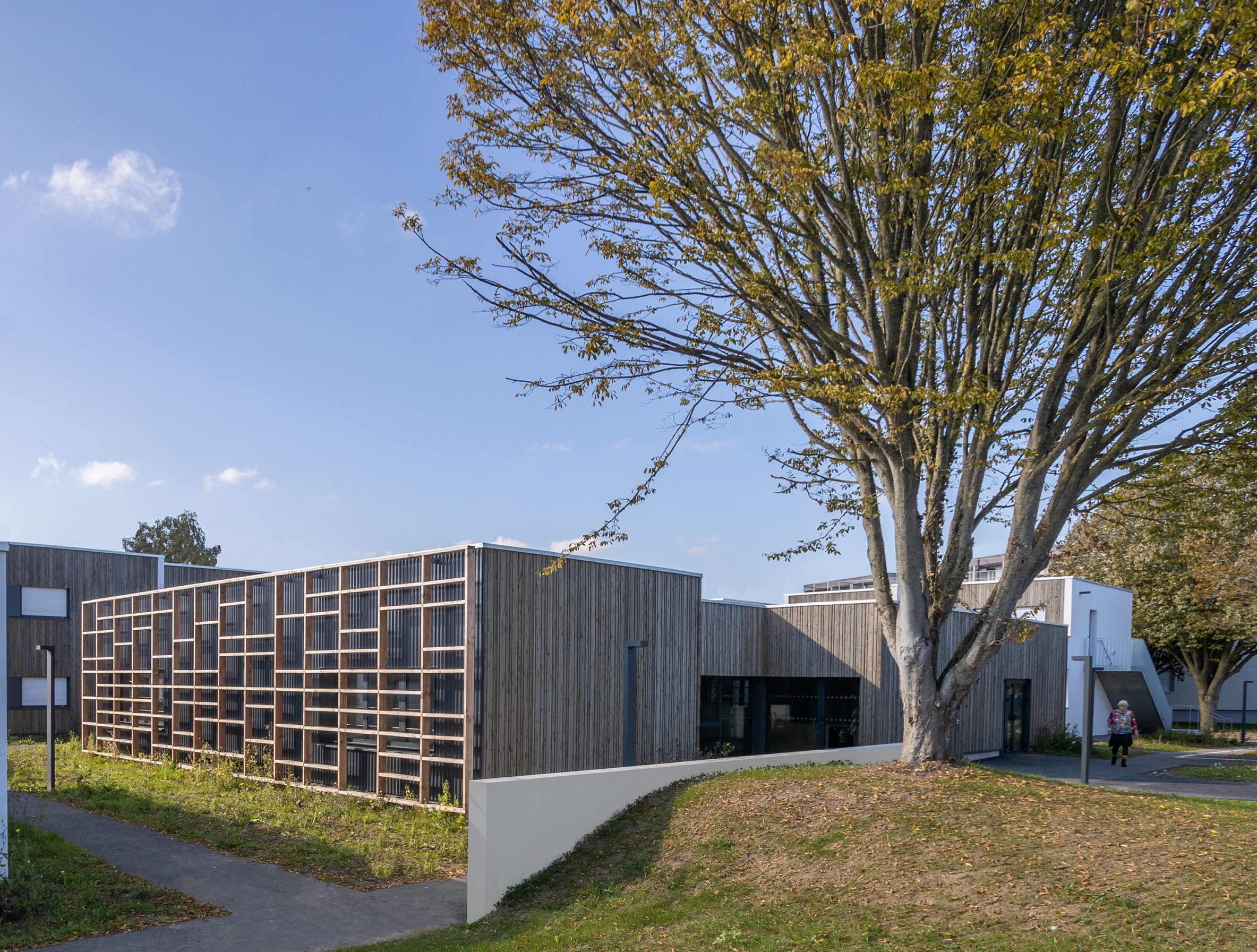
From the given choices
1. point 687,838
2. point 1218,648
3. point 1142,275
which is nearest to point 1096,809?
point 687,838

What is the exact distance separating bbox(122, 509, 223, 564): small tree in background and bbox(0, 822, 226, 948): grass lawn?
4645 centimetres

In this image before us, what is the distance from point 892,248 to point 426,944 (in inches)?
327

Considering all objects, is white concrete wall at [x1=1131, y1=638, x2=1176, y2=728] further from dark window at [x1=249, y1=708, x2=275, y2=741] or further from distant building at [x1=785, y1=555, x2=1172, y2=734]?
dark window at [x1=249, y1=708, x2=275, y2=741]

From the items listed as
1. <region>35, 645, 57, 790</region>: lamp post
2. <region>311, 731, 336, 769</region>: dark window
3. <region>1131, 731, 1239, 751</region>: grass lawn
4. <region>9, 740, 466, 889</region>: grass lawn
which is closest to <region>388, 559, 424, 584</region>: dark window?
<region>311, 731, 336, 769</region>: dark window

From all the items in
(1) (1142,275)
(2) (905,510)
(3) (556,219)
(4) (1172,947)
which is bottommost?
(4) (1172,947)

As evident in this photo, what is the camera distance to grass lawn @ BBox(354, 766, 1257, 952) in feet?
22.3

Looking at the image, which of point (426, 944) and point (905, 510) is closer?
point (426, 944)

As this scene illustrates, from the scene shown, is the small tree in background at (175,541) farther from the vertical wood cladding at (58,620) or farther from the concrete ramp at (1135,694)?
the concrete ramp at (1135,694)

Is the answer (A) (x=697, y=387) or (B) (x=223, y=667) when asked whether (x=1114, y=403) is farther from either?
(B) (x=223, y=667)

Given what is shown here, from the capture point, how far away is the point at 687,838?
9.59 meters

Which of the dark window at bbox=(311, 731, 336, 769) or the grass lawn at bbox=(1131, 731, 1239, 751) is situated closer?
the dark window at bbox=(311, 731, 336, 769)

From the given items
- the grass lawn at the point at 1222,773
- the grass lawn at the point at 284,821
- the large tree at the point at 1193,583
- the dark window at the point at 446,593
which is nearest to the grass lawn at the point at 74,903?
the grass lawn at the point at 284,821

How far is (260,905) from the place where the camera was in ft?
31.6

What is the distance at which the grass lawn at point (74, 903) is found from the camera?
8703 mm
